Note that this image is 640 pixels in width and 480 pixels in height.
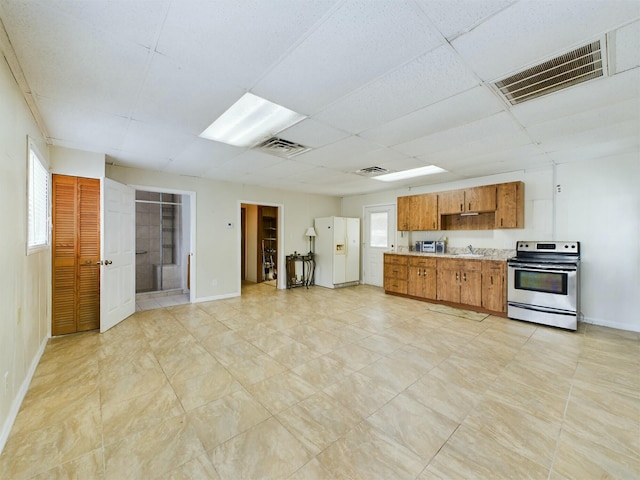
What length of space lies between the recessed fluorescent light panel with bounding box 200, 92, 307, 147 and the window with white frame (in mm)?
1662

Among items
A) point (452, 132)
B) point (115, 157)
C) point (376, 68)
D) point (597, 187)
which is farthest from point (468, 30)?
point (115, 157)

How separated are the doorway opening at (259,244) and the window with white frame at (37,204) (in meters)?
4.33

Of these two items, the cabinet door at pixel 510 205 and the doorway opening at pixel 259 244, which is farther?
the doorway opening at pixel 259 244

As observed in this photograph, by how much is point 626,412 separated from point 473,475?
156 centimetres

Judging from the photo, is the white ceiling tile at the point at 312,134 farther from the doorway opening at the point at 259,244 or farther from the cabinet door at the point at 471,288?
the doorway opening at the point at 259,244

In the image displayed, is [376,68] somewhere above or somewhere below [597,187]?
above

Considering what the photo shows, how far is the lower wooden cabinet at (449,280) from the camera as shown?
4520mm

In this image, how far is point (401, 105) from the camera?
239 centimetres

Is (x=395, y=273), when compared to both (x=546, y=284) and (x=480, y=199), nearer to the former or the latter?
(x=480, y=199)

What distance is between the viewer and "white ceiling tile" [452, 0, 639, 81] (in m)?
1.40

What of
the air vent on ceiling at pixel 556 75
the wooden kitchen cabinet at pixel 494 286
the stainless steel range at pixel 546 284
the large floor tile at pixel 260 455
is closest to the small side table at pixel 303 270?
the wooden kitchen cabinet at pixel 494 286

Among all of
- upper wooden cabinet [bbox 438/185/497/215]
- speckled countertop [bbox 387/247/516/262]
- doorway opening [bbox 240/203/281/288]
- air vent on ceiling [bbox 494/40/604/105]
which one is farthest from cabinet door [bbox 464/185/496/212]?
doorway opening [bbox 240/203/281/288]

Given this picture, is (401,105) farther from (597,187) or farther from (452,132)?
(597,187)

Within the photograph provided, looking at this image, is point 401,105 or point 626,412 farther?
point 401,105
